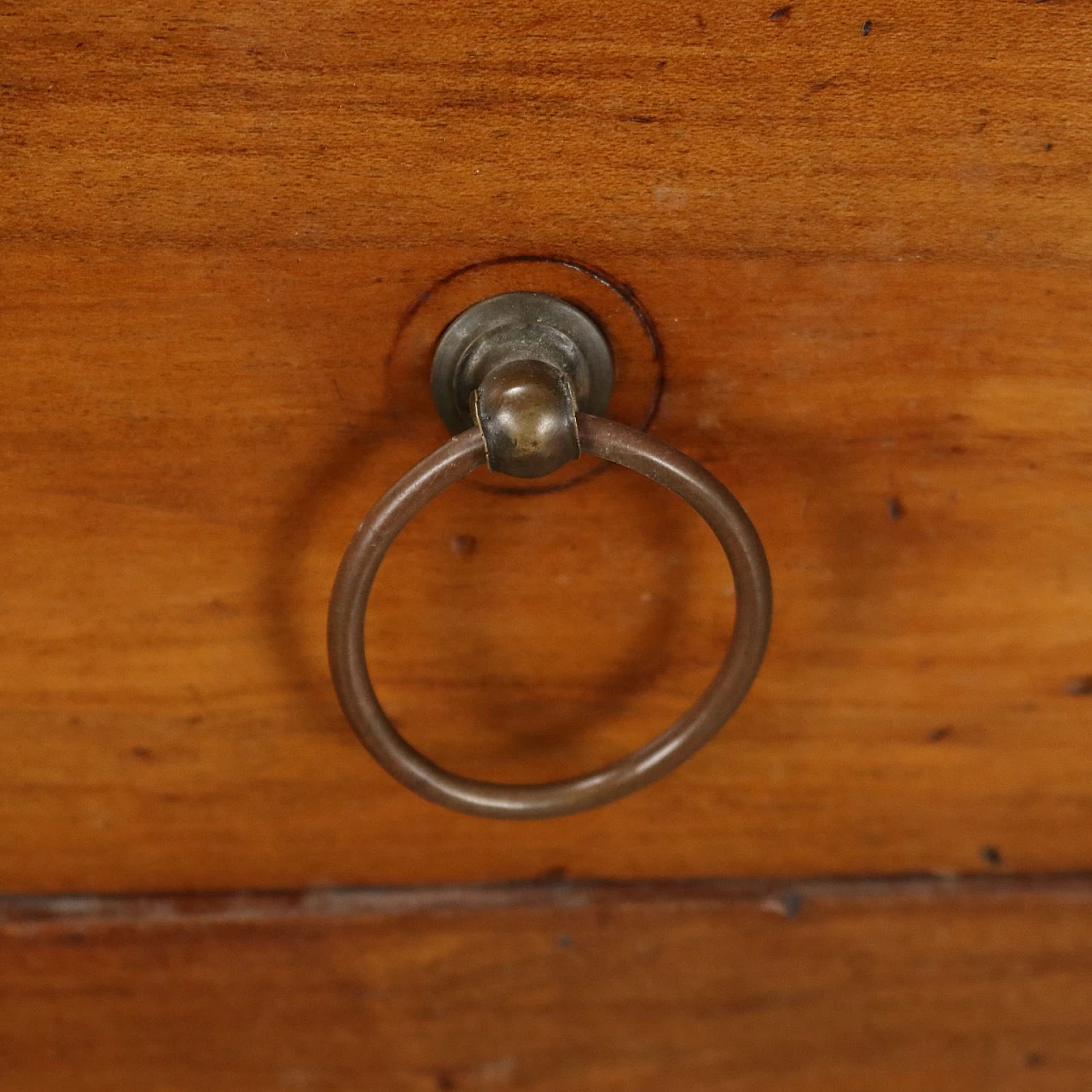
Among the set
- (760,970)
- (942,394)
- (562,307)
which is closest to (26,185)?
(562,307)

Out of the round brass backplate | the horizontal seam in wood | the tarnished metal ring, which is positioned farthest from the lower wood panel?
the round brass backplate

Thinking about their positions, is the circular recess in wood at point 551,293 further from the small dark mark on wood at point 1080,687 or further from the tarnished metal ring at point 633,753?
the small dark mark on wood at point 1080,687

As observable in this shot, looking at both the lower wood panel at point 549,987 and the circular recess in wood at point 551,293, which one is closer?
the circular recess in wood at point 551,293

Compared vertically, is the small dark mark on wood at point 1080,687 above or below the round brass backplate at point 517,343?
below

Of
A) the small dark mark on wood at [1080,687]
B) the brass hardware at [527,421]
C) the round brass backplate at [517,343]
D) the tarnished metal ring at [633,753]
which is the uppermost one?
the round brass backplate at [517,343]

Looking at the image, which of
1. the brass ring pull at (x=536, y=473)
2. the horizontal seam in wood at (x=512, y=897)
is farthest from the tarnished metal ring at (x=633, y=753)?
the horizontal seam in wood at (x=512, y=897)

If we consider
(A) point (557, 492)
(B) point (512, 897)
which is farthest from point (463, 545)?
(B) point (512, 897)
